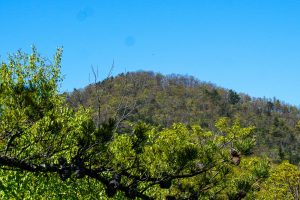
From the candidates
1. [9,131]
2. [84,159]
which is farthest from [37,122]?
[84,159]

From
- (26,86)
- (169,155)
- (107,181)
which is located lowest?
(107,181)

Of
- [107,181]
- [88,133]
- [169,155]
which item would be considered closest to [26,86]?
[88,133]

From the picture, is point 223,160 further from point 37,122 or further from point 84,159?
point 37,122

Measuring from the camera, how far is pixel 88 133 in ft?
57.4

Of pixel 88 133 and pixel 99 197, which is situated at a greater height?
pixel 88 133

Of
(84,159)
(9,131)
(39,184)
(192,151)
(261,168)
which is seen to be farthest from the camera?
(261,168)

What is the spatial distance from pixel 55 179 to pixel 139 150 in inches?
361

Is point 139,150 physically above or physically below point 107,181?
above

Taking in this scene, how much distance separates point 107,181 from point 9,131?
5.04m

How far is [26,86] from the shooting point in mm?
15188

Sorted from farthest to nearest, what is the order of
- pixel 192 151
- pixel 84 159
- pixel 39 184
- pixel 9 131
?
pixel 39 184 < pixel 192 151 < pixel 84 159 < pixel 9 131

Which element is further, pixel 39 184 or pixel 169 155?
pixel 39 184

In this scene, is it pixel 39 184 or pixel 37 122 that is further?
pixel 39 184

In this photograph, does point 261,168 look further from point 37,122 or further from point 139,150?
point 37,122
